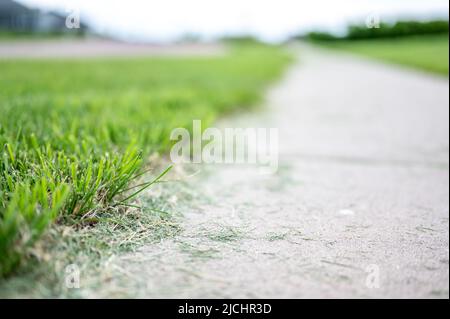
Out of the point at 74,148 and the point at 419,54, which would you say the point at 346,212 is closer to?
the point at 74,148

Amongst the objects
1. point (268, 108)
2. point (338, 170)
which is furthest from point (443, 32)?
point (338, 170)

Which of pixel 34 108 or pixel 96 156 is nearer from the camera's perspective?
pixel 96 156

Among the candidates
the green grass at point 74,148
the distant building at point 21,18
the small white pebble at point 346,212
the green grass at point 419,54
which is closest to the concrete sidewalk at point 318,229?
the small white pebble at point 346,212

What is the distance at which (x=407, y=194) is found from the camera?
212cm

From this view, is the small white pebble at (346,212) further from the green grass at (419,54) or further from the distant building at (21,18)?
the distant building at (21,18)

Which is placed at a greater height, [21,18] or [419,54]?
[21,18]

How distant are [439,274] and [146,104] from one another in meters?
2.94

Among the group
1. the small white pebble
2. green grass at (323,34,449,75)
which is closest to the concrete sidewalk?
the small white pebble

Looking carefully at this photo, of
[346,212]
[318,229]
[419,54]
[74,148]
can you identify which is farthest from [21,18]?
[318,229]

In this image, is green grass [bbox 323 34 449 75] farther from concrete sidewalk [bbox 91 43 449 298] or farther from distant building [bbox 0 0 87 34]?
distant building [bbox 0 0 87 34]

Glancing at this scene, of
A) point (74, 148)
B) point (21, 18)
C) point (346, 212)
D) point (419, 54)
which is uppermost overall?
point (21, 18)

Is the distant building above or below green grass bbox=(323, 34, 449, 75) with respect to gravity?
above
